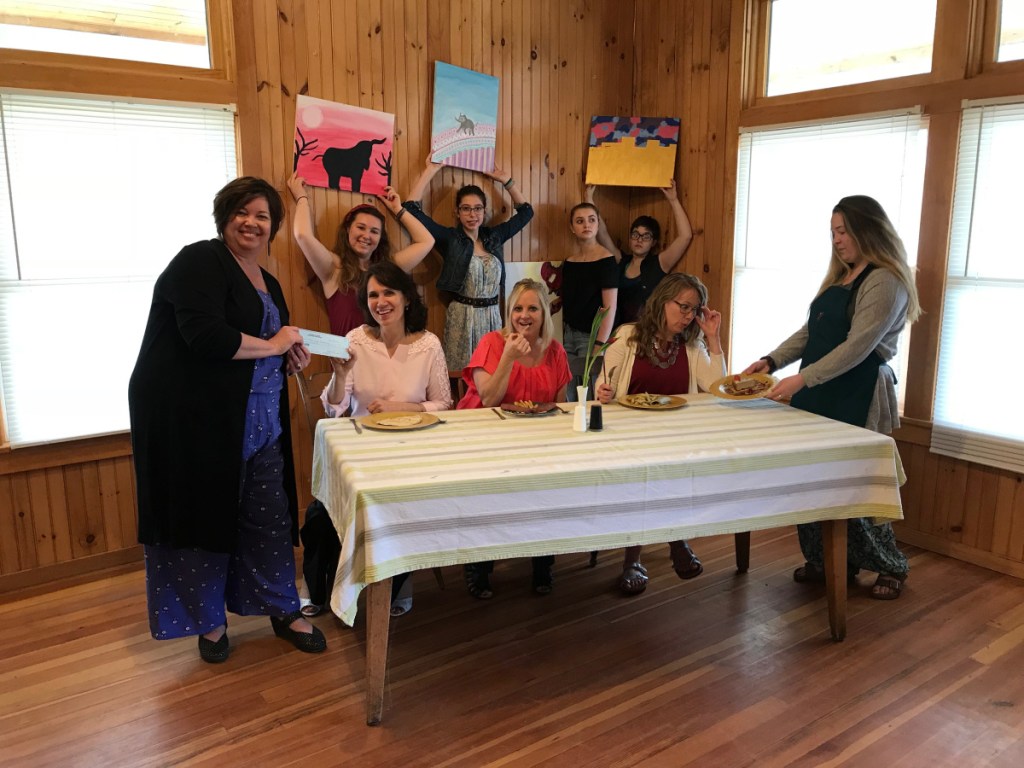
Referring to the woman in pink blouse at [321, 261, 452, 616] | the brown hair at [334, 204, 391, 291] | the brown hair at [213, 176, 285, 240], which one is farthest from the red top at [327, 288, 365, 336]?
the brown hair at [213, 176, 285, 240]

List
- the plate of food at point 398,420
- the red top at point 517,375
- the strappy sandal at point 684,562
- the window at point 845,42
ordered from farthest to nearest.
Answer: the window at point 845,42
the strappy sandal at point 684,562
the red top at point 517,375
the plate of food at point 398,420

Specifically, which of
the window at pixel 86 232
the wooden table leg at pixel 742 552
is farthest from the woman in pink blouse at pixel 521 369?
the window at pixel 86 232

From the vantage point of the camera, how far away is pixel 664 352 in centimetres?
287

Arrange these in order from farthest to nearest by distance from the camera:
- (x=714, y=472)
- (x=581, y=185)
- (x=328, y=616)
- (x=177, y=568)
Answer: (x=581, y=185) < (x=328, y=616) < (x=177, y=568) < (x=714, y=472)

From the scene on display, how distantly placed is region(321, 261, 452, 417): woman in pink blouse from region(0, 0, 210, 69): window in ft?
4.14

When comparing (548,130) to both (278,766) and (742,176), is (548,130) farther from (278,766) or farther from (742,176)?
(278,766)

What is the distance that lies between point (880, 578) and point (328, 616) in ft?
6.64

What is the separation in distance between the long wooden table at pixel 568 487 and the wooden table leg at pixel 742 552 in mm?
529

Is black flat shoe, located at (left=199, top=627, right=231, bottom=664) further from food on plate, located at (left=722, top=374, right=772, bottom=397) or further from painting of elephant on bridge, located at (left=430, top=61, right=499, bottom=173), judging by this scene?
painting of elephant on bridge, located at (left=430, top=61, right=499, bottom=173)

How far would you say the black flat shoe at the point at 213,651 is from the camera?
2.39m

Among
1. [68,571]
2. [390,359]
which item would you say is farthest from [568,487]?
[68,571]

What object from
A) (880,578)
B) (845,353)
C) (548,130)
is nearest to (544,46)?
(548,130)

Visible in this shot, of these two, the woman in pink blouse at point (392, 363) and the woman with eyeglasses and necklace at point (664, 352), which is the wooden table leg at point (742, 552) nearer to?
the woman with eyeglasses and necklace at point (664, 352)

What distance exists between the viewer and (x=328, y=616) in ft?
8.78
